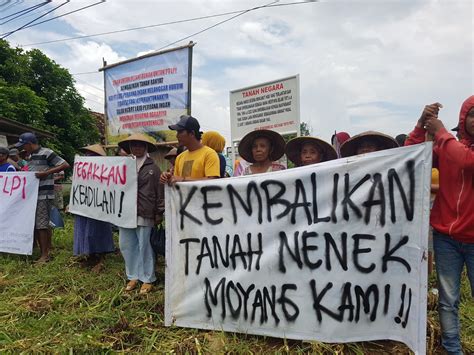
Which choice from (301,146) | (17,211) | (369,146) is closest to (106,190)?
(17,211)

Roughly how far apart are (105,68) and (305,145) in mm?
3768

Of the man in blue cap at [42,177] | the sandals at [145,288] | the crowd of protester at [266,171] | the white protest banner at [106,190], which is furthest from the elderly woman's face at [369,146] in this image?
the man in blue cap at [42,177]

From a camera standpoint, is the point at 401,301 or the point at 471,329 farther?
the point at 471,329

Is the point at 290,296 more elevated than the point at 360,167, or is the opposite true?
the point at 360,167

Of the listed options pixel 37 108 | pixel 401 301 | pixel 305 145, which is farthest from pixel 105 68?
pixel 37 108

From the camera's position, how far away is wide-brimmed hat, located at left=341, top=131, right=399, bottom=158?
2.88 meters

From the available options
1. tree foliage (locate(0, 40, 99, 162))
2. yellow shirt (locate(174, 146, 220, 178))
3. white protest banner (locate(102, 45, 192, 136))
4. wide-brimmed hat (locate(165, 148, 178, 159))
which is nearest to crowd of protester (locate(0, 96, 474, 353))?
yellow shirt (locate(174, 146, 220, 178))

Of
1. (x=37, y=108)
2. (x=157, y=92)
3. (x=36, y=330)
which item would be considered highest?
(x=37, y=108)

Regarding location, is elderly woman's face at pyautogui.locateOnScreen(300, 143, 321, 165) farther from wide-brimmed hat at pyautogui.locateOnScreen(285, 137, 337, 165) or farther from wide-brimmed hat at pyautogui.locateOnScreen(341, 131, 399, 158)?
wide-brimmed hat at pyautogui.locateOnScreen(341, 131, 399, 158)

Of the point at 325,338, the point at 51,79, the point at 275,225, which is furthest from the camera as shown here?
the point at 51,79

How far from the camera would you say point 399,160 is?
2.22 metres

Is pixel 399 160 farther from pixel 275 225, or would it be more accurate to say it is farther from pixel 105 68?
pixel 105 68

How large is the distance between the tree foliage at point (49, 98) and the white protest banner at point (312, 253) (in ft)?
41.9

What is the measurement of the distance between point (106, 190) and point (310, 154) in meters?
2.13
